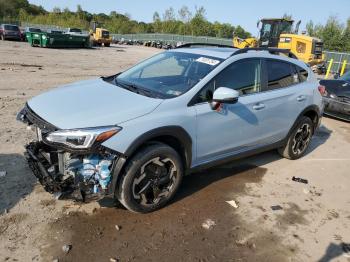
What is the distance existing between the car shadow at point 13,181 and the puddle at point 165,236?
707 mm

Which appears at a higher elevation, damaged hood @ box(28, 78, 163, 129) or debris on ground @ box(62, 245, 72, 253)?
damaged hood @ box(28, 78, 163, 129)

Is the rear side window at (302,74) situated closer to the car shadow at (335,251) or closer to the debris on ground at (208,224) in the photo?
the car shadow at (335,251)

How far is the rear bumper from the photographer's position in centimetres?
930

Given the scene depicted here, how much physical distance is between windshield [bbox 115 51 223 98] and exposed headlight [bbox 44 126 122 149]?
38.6 inches

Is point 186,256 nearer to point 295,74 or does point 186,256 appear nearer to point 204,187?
point 204,187

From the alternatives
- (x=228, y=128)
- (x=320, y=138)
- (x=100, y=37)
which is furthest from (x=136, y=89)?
(x=100, y=37)

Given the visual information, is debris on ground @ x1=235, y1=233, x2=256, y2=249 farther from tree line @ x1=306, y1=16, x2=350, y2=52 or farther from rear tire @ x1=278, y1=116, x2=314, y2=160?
tree line @ x1=306, y1=16, x2=350, y2=52

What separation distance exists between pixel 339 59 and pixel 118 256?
30.2m

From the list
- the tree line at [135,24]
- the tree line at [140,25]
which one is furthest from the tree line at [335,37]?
the tree line at [135,24]

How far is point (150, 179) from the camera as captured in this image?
159 inches

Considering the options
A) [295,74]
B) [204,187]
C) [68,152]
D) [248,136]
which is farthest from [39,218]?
[295,74]

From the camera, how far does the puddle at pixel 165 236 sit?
3498 millimetres

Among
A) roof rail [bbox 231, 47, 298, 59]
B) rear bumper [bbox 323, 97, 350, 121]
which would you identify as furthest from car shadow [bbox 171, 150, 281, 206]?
rear bumper [bbox 323, 97, 350, 121]

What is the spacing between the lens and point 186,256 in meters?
3.52
